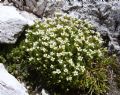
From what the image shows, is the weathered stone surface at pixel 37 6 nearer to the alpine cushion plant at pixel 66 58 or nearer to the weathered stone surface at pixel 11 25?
the weathered stone surface at pixel 11 25

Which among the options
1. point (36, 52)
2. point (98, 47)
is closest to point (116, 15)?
point (98, 47)

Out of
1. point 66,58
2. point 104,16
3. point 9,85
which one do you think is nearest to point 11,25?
point 66,58

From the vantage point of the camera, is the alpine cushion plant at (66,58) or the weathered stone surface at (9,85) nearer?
the weathered stone surface at (9,85)

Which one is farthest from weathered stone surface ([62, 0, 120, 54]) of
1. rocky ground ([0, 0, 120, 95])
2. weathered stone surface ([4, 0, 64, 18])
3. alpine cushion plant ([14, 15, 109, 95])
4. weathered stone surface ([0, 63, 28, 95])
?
weathered stone surface ([0, 63, 28, 95])

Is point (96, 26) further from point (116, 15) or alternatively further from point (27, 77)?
point (27, 77)

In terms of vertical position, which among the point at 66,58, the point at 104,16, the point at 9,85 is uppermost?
the point at 104,16

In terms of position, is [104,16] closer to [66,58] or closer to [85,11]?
[85,11]

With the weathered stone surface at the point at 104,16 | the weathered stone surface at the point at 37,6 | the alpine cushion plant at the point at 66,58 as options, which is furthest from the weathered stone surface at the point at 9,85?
the weathered stone surface at the point at 104,16
